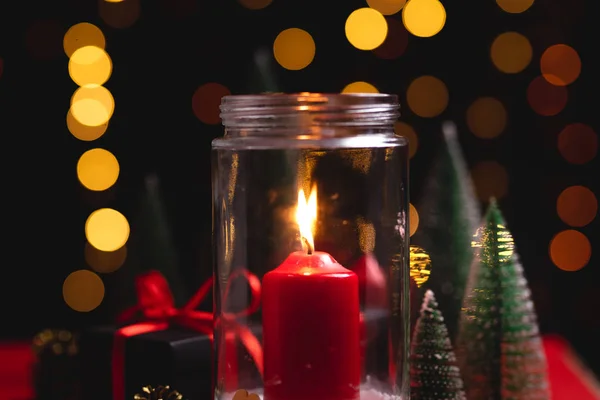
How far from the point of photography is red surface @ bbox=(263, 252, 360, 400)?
693mm

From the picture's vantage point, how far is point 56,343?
0.98 meters

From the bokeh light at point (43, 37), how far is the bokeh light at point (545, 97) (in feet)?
3.12

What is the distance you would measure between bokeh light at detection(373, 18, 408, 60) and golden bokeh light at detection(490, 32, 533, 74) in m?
0.18

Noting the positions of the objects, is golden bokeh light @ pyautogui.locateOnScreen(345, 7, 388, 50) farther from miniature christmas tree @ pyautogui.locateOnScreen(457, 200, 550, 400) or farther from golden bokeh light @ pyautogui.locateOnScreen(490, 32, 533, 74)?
miniature christmas tree @ pyautogui.locateOnScreen(457, 200, 550, 400)

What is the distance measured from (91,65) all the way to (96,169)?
7.9 inches

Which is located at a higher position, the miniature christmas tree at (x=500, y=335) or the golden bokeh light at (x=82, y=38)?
the golden bokeh light at (x=82, y=38)

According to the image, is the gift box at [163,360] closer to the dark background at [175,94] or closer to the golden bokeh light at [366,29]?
the dark background at [175,94]

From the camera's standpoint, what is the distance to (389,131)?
76 cm

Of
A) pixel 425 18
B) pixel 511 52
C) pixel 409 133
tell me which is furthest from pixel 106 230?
pixel 511 52

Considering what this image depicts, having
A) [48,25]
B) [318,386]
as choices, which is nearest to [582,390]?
[318,386]

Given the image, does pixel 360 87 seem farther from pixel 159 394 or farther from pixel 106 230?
pixel 159 394

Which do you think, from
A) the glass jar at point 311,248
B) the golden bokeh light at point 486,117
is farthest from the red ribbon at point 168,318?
the golden bokeh light at point 486,117

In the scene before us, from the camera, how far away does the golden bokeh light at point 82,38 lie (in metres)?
1.59

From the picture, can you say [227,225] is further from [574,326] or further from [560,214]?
[574,326]
